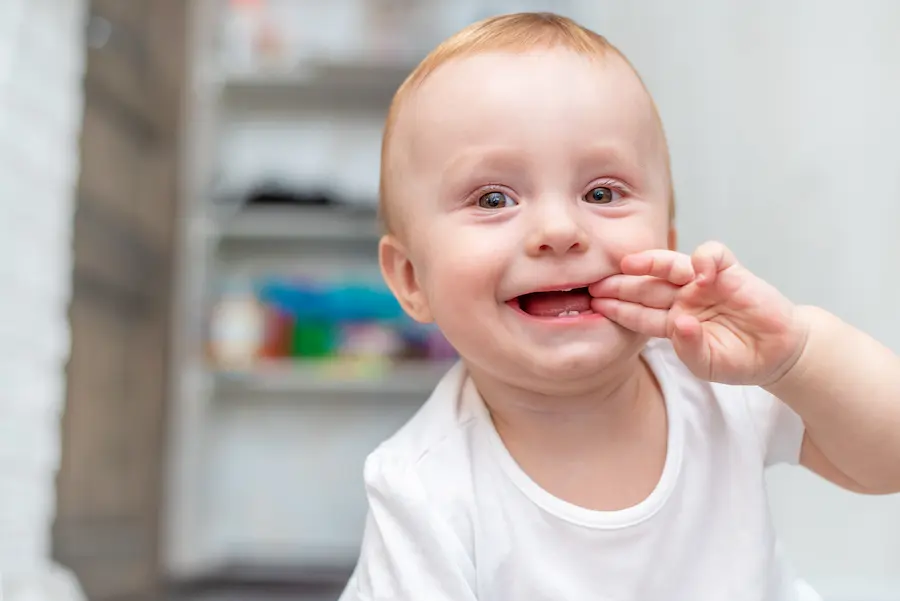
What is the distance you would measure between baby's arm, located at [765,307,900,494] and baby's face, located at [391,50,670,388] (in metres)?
0.13

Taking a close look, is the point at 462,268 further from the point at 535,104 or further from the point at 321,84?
the point at 321,84

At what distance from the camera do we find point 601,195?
2.46 ft

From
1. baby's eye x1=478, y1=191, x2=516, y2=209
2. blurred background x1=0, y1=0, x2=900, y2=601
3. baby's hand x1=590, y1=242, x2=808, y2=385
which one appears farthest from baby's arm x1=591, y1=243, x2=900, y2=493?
blurred background x1=0, y1=0, x2=900, y2=601

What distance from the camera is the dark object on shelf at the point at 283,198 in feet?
8.29

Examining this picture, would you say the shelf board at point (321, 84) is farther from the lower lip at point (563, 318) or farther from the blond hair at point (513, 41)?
the lower lip at point (563, 318)

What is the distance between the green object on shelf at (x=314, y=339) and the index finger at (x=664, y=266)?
185cm

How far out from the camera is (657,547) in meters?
0.77

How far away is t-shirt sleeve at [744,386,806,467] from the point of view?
2.69 ft

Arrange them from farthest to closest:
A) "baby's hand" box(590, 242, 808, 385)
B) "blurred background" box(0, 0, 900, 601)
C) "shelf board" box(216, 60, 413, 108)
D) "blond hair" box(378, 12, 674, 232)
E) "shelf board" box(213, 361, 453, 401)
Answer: "shelf board" box(216, 60, 413, 108) → "shelf board" box(213, 361, 453, 401) → "blurred background" box(0, 0, 900, 601) → "blond hair" box(378, 12, 674, 232) → "baby's hand" box(590, 242, 808, 385)

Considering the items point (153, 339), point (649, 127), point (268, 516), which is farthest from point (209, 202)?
point (649, 127)

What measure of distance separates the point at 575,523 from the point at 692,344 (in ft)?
0.64

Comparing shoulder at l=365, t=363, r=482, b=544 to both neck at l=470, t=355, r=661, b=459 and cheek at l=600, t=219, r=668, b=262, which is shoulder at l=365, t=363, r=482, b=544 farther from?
cheek at l=600, t=219, r=668, b=262

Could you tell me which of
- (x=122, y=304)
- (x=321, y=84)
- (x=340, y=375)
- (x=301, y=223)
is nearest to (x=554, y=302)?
(x=122, y=304)

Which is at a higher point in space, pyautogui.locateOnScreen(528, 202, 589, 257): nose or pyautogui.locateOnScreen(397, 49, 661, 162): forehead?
pyautogui.locateOnScreen(397, 49, 661, 162): forehead
